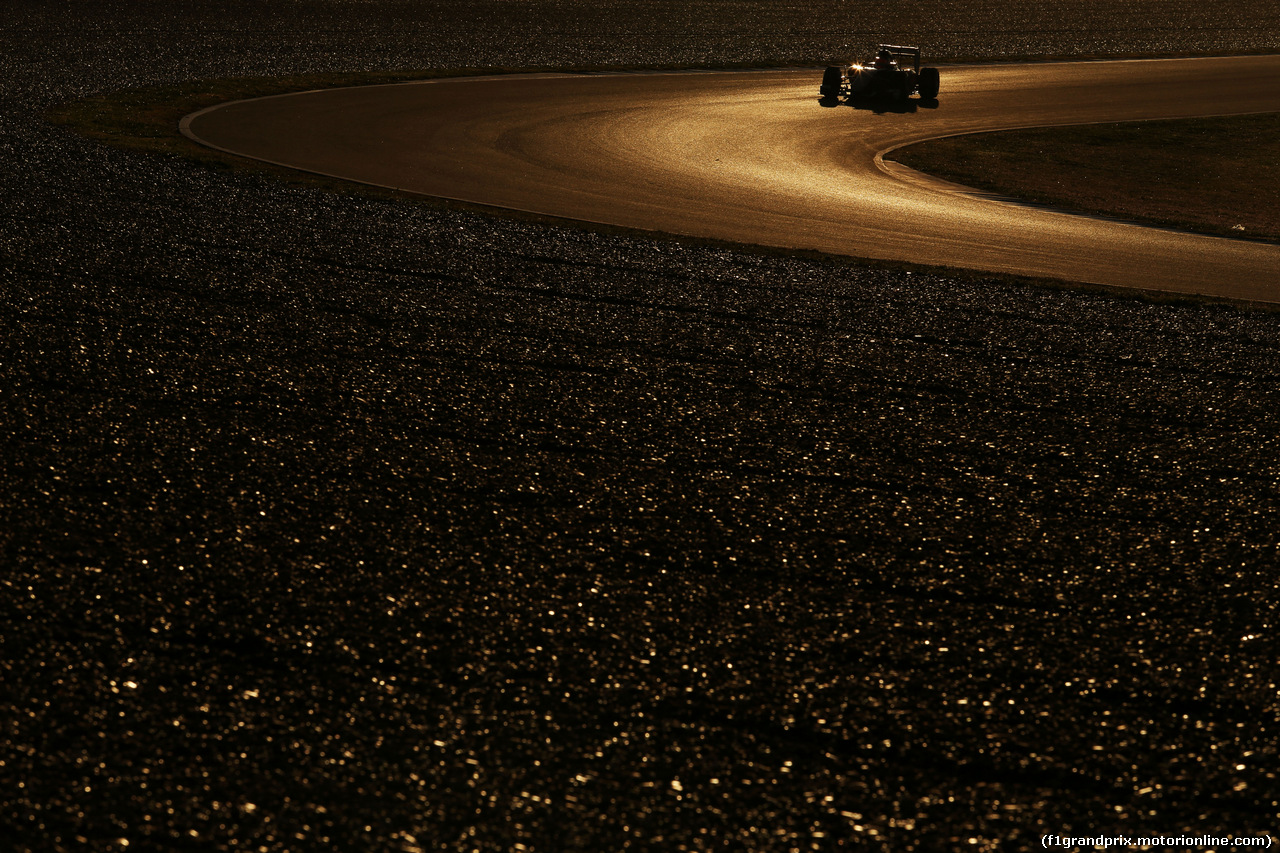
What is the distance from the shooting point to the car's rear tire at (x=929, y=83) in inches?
936

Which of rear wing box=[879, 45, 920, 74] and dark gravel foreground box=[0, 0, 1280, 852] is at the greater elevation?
rear wing box=[879, 45, 920, 74]

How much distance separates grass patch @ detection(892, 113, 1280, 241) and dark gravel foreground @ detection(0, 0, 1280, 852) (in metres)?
6.41

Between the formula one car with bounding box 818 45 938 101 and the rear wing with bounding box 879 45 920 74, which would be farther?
the formula one car with bounding box 818 45 938 101

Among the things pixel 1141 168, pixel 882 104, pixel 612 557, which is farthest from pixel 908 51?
→ pixel 612 557

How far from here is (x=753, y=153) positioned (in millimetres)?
17953

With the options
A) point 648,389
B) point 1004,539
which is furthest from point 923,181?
point 1004,539

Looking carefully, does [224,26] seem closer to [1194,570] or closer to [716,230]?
[716,230]

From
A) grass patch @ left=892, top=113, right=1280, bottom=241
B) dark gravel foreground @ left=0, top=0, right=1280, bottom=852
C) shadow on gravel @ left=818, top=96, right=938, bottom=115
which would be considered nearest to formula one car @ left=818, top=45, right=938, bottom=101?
shadow on gravel @ left=818, top=96, right=938, bottom=115

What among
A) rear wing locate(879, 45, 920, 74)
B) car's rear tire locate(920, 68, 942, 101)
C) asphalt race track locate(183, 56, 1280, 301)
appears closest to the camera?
asphalt race track locate(183, 56, 1280, 301)

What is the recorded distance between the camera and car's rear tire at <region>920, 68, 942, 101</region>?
23.8 m

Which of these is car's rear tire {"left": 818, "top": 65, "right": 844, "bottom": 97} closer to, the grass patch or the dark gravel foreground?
the grass patch

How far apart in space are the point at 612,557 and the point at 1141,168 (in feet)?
53.4

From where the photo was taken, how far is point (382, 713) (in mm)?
3359

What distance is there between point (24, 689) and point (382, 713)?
3.47 feet
